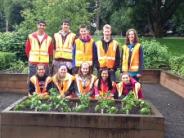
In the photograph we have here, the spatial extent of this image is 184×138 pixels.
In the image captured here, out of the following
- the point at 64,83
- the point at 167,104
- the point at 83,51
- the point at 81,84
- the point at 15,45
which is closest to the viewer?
the point at 81,84

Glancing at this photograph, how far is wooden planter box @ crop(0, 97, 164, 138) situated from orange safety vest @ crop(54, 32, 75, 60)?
13.3 feet

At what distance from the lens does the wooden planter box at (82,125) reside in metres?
7.39

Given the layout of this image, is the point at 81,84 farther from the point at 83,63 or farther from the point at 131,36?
the point at 131,36

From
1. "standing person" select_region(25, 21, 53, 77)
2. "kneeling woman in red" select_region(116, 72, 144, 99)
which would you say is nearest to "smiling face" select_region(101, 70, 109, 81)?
"kneeling woman in red" select_region(116, 72, 144, 99)

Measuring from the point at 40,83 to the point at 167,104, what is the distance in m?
3.74

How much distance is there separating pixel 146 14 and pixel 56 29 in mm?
18323

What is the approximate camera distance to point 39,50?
11578 mm

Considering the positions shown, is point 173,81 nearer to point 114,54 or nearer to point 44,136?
point 114,54

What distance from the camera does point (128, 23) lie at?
4269 cm

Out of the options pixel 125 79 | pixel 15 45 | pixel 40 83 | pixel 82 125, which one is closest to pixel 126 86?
pixel 125 79

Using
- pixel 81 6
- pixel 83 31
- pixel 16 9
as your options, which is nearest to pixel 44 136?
pixel 83 31

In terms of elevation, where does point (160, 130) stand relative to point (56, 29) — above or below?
below

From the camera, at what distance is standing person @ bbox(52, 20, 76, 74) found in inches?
449

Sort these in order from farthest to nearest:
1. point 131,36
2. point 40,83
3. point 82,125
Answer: point 131,36 < point 40,83 < point 82,125
